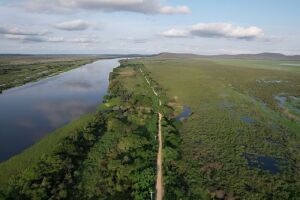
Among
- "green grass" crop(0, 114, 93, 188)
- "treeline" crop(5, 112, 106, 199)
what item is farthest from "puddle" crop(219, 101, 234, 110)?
"treeline" crop(5, 112, 106, 199)

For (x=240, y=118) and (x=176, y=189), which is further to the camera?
(x=240, y=118)

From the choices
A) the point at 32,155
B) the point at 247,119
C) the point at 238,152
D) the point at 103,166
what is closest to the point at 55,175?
the point at 103,166

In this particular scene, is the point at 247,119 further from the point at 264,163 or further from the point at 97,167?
the point at 97,167

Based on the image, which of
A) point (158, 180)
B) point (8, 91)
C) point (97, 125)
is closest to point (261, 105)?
point (97, 125)

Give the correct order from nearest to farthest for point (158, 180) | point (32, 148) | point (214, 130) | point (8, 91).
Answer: point (158, 180) → point (32, 148) → point (214, 130) → point (8, 91)

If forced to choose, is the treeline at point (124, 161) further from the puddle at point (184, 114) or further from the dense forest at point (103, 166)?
the puddle at point (184, 114)

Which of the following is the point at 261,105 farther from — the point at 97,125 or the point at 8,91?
the point at 8,91
